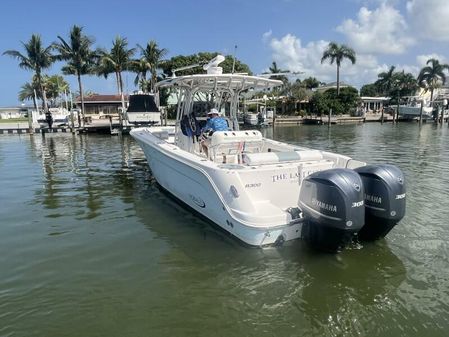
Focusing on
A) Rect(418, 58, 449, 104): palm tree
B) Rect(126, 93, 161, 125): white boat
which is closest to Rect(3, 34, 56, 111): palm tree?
Rect(126, 93, 161, 125): white boat

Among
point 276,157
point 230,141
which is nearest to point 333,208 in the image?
point 276,157

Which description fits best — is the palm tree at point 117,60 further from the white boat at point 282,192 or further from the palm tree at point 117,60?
the white boat at point 282,192

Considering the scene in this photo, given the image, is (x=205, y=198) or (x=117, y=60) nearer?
(x=205, y=198)

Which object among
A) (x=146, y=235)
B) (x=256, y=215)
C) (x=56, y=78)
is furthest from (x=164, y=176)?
(x=56, y=78)

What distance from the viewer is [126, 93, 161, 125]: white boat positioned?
91.1ft

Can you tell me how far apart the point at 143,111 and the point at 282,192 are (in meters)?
23.8

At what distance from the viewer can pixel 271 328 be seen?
3.82 metres

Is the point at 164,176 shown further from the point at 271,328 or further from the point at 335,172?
the point at 271,328

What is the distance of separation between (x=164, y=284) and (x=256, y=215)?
1.60 metres

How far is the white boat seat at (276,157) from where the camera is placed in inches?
244

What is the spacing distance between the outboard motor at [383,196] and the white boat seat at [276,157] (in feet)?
4.44

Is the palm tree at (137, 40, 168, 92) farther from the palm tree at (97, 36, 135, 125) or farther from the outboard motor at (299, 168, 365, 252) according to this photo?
the outboard motor at (299, 168, 365, 252)

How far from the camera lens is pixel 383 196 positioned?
510 cm

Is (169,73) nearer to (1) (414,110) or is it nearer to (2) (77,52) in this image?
(2) (77,52)
